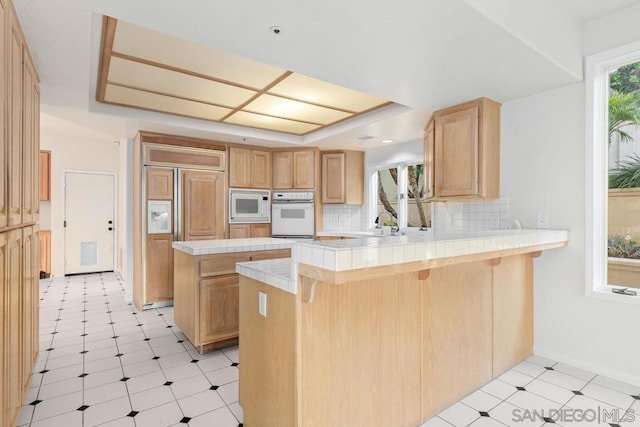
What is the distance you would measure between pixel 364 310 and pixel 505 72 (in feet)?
6.49

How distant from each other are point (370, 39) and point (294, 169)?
11.2ft

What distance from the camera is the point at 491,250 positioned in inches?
77.5

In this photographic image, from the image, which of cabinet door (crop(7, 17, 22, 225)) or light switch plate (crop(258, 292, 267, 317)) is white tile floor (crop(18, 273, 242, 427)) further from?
cabinet door (crop(7, 17, 22, 225))

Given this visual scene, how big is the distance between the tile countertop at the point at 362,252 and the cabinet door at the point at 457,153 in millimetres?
924

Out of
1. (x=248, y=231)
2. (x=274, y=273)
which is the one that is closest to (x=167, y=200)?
(x=248, y=231)

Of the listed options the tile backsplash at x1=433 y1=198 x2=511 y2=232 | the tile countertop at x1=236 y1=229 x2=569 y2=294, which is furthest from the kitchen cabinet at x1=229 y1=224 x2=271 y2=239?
the tile countertop at x1=236 y1=229 x2=569 y2=294

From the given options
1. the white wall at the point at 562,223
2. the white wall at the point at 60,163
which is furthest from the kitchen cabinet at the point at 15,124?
the white wall at the point at 60,163

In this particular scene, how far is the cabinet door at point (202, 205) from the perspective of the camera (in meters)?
4.50

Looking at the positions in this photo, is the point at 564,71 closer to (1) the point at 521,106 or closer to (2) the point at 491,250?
(1) the point at 521,106

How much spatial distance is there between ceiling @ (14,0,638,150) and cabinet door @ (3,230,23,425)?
122 cm

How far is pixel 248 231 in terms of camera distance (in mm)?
5059

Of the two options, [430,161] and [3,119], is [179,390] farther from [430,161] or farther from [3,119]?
[430,161]

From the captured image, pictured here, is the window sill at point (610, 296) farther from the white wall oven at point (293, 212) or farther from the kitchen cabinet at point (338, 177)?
the white wall oven at point (293, 212)

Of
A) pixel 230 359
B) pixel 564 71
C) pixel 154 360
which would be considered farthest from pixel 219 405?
pixel 564 71
